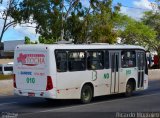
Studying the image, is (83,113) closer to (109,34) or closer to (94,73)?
(94,73)

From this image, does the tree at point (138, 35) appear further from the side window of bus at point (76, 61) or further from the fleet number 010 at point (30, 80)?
the fleet number 010 at point (30, 80)

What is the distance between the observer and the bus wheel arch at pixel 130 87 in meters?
21.6

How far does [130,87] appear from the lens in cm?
2181

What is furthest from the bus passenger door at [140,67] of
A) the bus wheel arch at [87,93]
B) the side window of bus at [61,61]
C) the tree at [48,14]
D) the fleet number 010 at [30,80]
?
the tree at [48,14]

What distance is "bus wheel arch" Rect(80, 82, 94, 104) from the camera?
18562mm

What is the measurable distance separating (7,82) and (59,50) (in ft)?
36.5

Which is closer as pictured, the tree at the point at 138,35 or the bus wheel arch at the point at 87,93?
the bus wheel arch at the point at 87,93

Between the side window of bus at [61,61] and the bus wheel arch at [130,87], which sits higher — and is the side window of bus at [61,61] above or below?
above

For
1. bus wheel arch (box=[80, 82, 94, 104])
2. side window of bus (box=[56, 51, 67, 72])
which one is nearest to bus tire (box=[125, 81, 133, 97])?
bus wheel arch (box=[80, 82, 94, 104])

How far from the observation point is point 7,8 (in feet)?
130

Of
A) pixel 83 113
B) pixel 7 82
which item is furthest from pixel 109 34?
pixel 83 113

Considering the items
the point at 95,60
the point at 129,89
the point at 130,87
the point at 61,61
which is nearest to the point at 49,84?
the point at 61,61

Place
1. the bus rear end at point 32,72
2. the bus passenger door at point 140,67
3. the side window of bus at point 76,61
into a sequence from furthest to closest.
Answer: the bus passenger door at point 140,67
the side window of bus at point 76,61
the bus rear end at point 32,72

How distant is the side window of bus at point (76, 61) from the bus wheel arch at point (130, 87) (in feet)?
12.0
